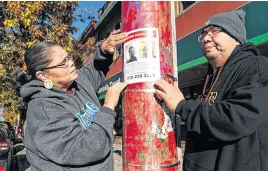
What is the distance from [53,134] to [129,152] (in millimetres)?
561

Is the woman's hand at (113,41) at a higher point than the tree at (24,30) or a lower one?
lower

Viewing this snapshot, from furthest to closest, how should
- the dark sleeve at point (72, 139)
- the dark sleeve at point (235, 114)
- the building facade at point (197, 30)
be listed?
the building facade at point (197, 30) < the dark sleeve at point (72, 139) < the dark sleeve at point (235, 114)

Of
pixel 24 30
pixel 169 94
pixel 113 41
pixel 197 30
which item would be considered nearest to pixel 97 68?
pixel 113 41

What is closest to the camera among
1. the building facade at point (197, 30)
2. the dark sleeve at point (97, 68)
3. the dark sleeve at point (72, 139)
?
the dark sleeve at point (72, 139)

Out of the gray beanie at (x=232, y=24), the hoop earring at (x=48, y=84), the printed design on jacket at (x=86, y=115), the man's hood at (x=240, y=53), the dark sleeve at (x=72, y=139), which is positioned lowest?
the dark sleeve at (x=72, y=139)

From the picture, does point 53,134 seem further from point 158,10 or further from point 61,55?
point 158,10

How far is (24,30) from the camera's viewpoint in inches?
401

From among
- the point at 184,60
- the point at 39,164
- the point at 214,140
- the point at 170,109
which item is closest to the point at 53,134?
Answer: the point at 39,164

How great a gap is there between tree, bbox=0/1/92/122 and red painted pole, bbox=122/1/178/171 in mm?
8039

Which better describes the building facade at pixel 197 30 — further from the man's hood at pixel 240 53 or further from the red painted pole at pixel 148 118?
the man's hood at pixel 240 53

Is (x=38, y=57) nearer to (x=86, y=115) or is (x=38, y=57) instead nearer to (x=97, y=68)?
(x=86, y=115)

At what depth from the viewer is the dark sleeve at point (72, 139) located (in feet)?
6.26

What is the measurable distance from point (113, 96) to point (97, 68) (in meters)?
0.80

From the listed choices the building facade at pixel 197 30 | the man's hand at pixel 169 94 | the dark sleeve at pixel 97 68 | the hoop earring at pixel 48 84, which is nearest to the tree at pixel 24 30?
the building facade at pixel 197 30
